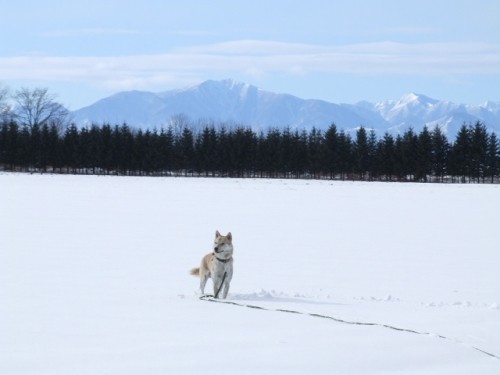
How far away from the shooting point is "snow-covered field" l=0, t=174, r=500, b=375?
5926mm

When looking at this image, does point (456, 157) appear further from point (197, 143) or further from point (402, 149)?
point (197, 143)

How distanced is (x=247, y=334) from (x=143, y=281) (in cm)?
612

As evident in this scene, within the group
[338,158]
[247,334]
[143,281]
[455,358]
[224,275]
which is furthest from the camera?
[338,158]

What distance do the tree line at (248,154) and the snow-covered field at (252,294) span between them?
64.8 m

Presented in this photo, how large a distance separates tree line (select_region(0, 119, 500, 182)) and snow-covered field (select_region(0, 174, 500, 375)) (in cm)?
6480

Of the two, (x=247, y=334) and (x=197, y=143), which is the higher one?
(x=197, y=143)

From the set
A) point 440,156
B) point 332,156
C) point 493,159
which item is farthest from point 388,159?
point 493,159

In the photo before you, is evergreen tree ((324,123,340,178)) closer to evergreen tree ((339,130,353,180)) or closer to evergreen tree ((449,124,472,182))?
evergreen tree ((339,130,353,180))

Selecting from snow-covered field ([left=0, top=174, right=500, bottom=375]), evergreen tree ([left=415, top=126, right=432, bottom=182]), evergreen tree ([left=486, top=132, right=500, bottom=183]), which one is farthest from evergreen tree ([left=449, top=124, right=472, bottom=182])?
snow-covered field ([left=0, top=174, right=500, bottom=375])

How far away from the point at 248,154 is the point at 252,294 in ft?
294

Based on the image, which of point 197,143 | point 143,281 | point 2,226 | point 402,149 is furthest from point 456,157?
point 143,281

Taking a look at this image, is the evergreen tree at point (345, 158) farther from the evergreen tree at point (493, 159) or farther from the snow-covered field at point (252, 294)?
the snow-covered field at point (252, 294)

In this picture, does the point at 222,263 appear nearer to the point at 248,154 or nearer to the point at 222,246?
the point at 222,246

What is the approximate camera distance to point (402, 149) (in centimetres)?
9162
